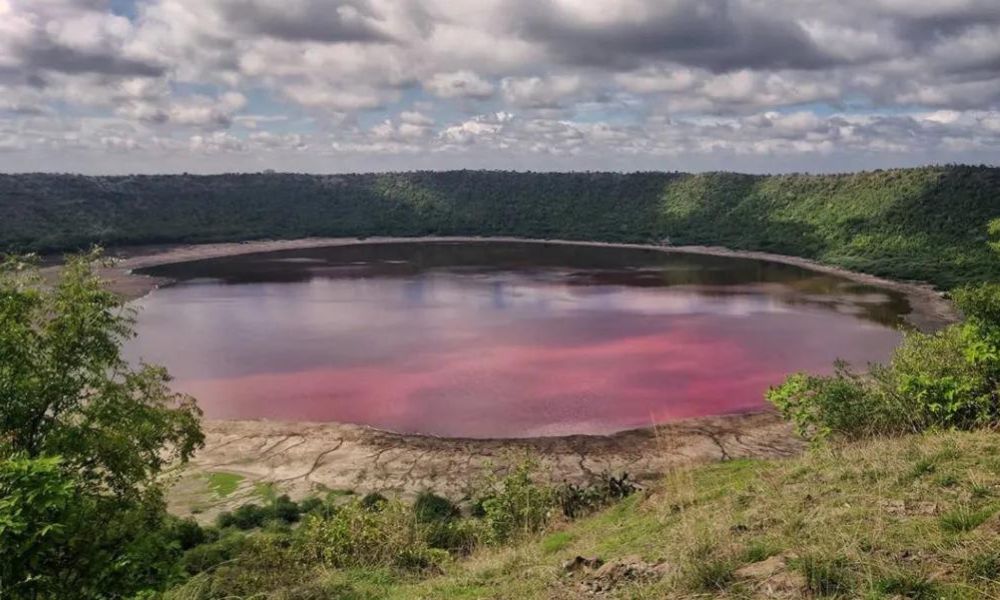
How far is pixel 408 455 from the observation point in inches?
1133

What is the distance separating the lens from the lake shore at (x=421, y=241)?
61375 millimetres

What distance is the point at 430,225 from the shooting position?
144m

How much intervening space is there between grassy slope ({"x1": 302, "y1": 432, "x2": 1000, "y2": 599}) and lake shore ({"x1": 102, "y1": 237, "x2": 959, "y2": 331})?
42.8 meters

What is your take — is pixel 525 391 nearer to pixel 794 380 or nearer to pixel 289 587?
pixel 794 380

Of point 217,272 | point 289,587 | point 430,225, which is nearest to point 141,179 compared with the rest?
point 430,225

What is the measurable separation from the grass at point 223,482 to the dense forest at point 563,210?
73.9m

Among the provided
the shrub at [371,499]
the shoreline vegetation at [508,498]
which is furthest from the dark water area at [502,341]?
the shrub at [371,499]

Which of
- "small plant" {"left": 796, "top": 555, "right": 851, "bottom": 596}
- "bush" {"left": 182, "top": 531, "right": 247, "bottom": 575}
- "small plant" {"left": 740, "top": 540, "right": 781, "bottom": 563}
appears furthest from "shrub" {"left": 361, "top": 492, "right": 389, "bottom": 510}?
"small plant" {"left": 796, "top": 555, "right": 851, "bottom": 596}

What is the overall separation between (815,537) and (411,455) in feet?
74.0

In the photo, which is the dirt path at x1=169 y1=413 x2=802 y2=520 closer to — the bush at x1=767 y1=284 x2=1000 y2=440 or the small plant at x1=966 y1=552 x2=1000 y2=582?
the bush at x1=767 y1=284 x2=1000 y2=440

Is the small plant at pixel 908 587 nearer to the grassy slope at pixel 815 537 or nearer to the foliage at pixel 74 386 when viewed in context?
the grassy slope at pixel 815 537

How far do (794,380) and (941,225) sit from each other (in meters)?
92.5

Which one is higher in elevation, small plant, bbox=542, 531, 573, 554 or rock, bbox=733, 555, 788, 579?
rock, bbox=733, 555, 788, 579

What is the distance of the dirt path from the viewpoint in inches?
1019
